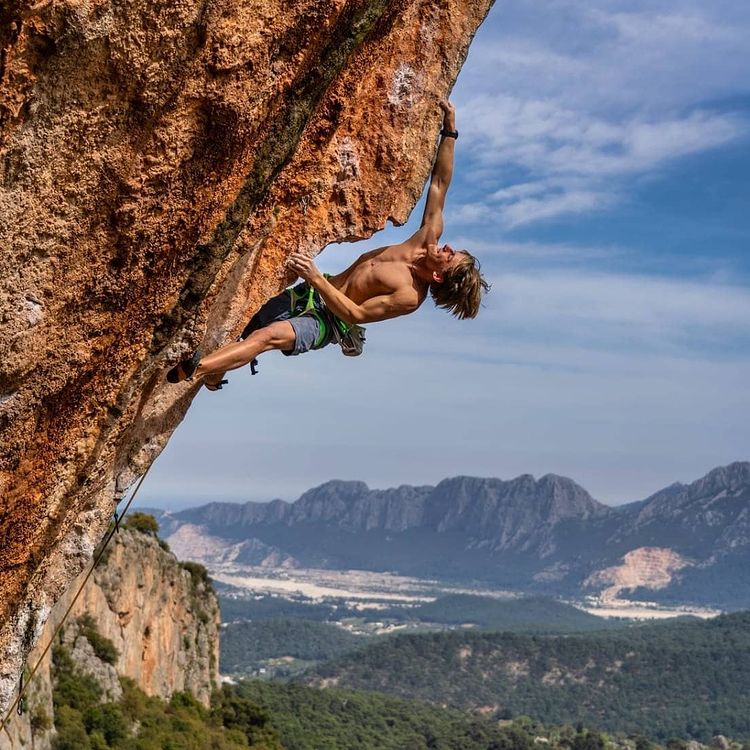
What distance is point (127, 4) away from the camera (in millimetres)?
6102

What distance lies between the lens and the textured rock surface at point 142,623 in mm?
40969

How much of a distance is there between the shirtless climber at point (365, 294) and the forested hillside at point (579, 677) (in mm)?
137917

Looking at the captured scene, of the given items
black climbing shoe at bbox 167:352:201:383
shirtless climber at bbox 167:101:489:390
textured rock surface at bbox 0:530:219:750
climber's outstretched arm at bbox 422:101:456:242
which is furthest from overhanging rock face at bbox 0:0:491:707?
textured rock surface at bbox 0:530:219:750

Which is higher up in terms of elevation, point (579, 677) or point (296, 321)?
point (296, 321)

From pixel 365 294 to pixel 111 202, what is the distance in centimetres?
333

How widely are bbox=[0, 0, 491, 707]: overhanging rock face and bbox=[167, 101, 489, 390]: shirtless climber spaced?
1.02m

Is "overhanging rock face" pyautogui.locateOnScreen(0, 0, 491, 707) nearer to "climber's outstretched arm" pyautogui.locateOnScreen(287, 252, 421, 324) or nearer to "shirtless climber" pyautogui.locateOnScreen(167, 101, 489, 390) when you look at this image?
"climber's outstretched arm" pyautogui.locateOnScreen(287, 252, 421, 324)

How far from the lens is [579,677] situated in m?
157

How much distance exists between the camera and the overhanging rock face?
6184mm

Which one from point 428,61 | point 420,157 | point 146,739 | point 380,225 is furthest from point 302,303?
point 146,739

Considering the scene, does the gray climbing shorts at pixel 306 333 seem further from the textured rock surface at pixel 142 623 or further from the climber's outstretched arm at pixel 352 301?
the textured rock surface at pixel 142 623

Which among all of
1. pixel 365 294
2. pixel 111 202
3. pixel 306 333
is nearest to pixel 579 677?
pixel 365 294

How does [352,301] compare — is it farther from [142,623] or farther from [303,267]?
[142,623]

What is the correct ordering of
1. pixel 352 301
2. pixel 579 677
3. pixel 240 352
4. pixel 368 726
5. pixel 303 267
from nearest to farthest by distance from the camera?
pixel 240 352
pixel 303 267
pixel 352 301
pixel 368 726
pixel 579 677
